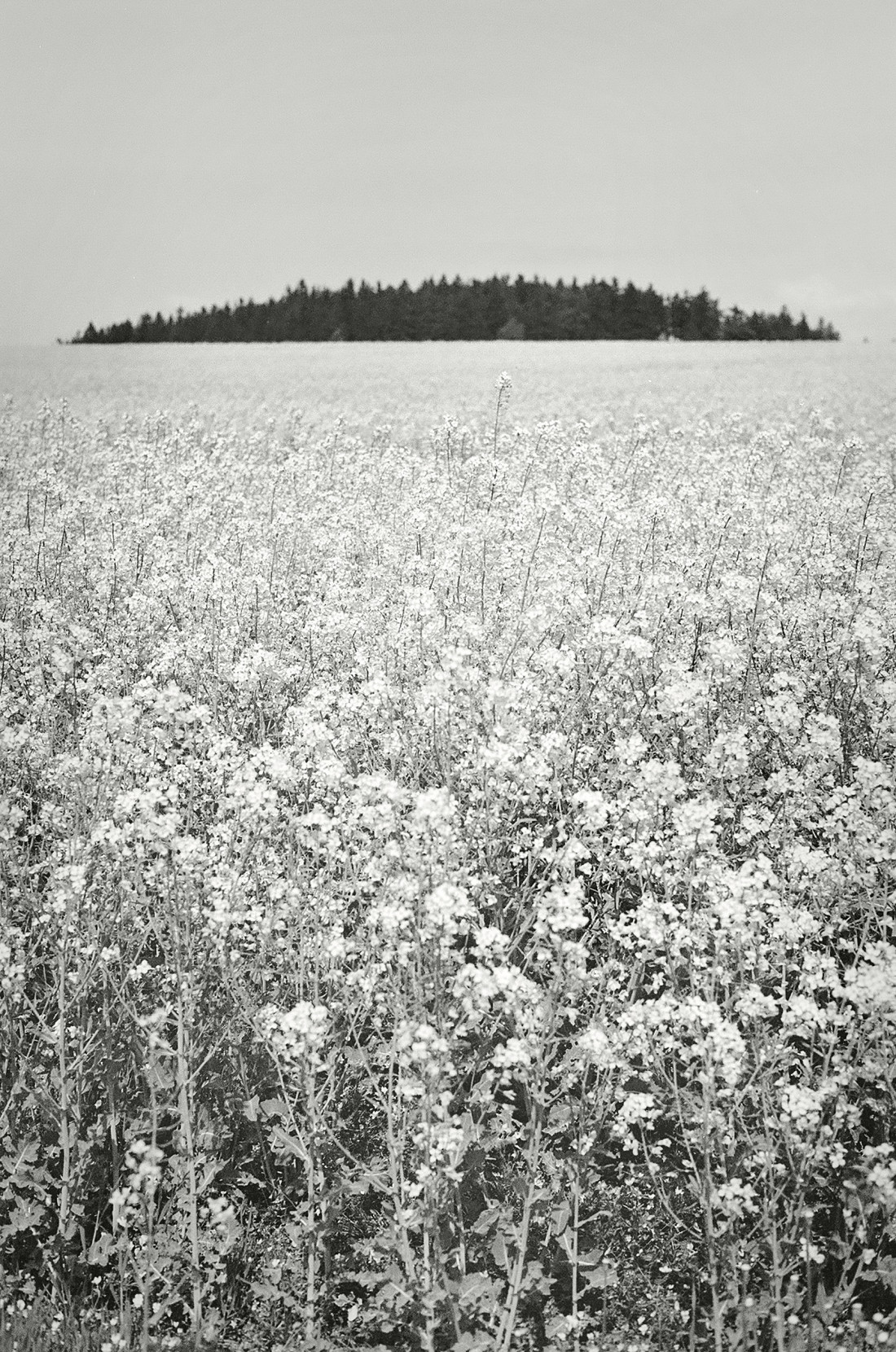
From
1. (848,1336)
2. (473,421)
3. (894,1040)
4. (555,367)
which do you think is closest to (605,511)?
(894,1040)

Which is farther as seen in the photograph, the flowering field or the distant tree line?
the distant tree line

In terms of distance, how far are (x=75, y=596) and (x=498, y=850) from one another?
4.53 meters

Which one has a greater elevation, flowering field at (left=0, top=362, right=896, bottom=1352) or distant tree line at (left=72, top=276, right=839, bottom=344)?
distant tree line at (left=72, top=276, right=839, bottom=344)

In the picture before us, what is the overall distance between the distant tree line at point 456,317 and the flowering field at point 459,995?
72.8 m

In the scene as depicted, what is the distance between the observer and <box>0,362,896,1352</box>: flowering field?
3.44 metres

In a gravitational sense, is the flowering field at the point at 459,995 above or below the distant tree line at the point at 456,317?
below

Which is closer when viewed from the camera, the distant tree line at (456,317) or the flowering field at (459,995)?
the flowering field at (459,995)

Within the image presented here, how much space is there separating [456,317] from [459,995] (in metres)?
77.7

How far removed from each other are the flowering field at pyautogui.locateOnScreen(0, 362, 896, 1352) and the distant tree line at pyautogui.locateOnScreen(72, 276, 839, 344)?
72807mm

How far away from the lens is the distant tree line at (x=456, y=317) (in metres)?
75.1

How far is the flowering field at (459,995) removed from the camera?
11.3 feet

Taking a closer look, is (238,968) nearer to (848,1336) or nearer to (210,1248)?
(210,1248)

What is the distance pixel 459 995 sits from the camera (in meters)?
3.33

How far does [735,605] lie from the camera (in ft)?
20.2
